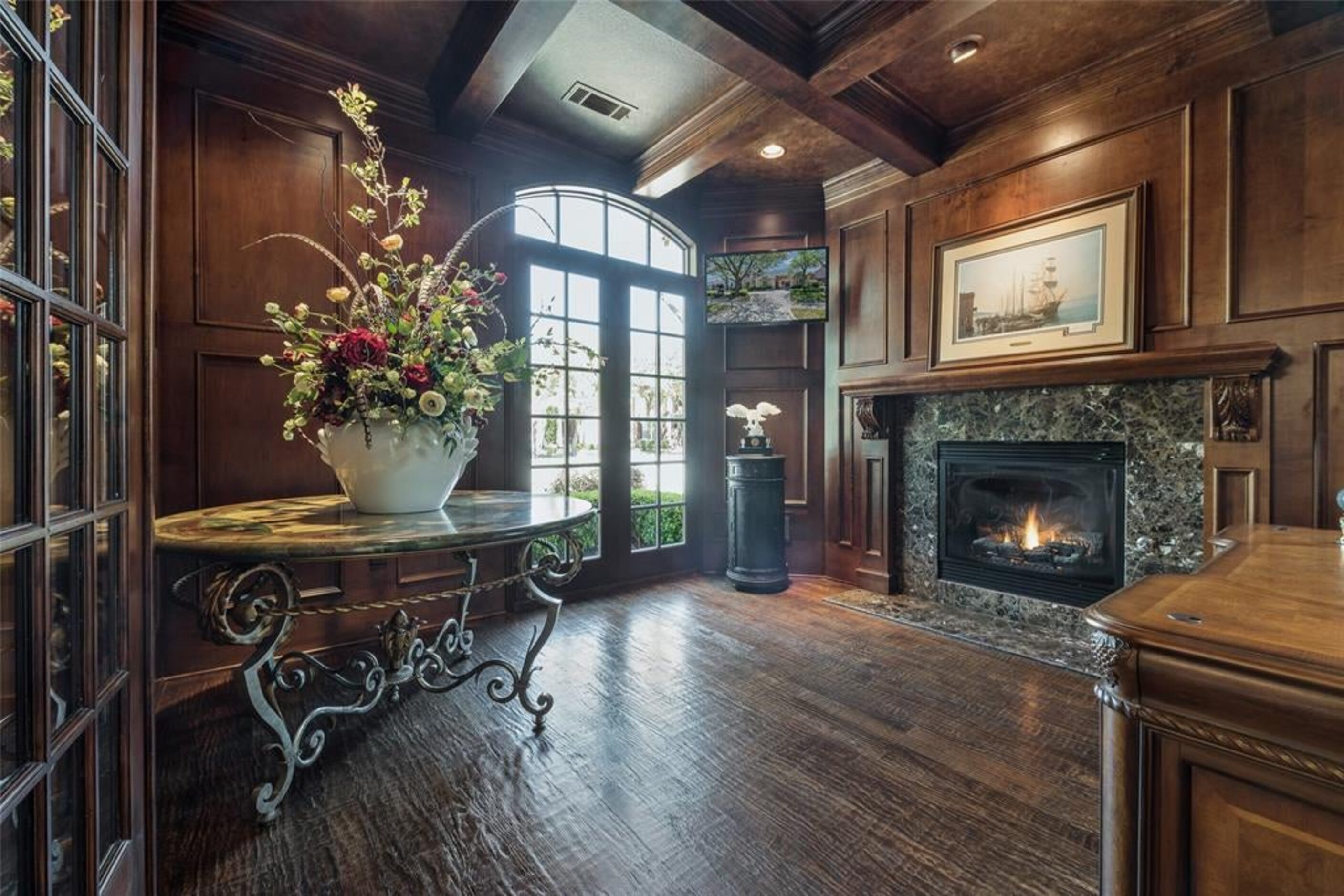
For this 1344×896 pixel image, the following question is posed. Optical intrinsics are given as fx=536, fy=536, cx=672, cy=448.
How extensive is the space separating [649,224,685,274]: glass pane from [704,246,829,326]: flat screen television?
0.81ft

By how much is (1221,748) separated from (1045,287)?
9.63 feet

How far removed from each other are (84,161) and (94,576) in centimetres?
71

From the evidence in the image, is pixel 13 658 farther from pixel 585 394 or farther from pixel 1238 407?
pixel 1238 407

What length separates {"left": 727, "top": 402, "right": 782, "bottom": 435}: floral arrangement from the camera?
382cm

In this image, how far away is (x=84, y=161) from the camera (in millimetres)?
908

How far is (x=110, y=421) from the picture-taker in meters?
1.01

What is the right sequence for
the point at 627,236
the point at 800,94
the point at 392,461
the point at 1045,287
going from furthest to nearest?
the point at 627,236 < the point at 1045,287 < the point at 800,94 < the point at 392,461

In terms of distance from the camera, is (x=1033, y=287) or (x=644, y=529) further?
(x=644, y=529)

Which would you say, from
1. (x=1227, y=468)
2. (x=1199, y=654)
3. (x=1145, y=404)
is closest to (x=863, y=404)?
(x=1145, y=404)

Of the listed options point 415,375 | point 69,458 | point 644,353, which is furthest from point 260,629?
point 644,353

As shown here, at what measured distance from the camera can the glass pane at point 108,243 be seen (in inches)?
38.0

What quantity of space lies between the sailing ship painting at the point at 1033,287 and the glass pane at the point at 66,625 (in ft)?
12.3

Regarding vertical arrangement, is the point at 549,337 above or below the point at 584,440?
above

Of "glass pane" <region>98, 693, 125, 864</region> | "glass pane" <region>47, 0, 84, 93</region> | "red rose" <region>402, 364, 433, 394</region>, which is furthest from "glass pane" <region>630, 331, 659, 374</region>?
"glass pane" <region>98, 693, 125, 864</region>
